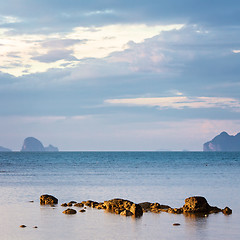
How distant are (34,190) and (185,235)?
2815 centimetres

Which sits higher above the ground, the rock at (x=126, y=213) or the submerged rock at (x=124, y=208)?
the submerged rock at (x=124, y=208)

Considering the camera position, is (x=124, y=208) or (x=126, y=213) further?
(x=124, y=208)

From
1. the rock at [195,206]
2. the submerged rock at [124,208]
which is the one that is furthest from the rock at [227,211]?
the submerged rock at [124,208]

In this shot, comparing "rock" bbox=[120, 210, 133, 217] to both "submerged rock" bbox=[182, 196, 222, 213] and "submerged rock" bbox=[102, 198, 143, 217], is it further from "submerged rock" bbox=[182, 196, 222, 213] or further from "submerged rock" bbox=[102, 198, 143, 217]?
"submerged rock" bbox=[182, 196, 222, 213]

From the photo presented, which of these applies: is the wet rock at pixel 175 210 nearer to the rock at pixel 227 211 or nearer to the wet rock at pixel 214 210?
the wet rock at pixel 214 210

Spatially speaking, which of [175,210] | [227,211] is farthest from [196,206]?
[227,211]

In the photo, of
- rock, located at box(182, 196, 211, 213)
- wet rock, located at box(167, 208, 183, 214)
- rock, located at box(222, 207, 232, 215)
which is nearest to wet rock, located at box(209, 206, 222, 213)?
rock, located at box(182, 196, 211, 213)

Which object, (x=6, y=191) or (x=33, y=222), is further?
(x=6, y=191)

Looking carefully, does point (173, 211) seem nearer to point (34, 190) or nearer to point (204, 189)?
point (204, 189)

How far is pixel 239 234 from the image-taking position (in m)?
27.4

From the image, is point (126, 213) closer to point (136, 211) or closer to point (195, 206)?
point (136, 211)

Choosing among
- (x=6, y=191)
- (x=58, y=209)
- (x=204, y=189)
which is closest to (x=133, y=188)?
(x=204, y=189)

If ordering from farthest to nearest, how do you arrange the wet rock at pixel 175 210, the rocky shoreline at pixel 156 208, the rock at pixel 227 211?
the wet rock at pixel 175 210, the rock at pixel 227 211, the rocky shoreline at pixel 156 208

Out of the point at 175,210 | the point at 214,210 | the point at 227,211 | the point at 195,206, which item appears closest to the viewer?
the point at 227,211
